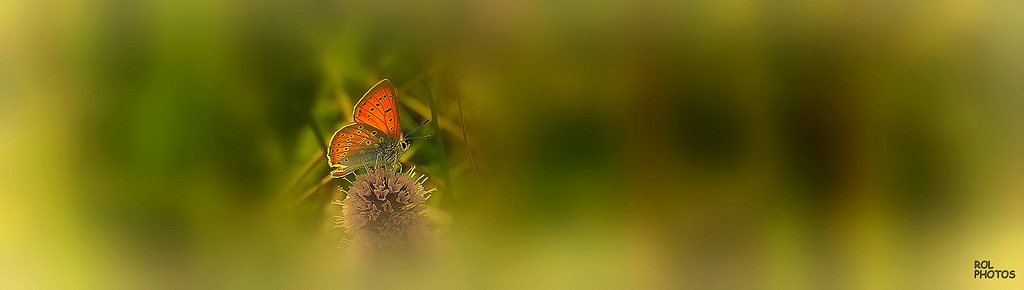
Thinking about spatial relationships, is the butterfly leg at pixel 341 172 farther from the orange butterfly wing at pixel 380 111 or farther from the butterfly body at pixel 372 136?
the orange butterfly wing at pixel 380 111

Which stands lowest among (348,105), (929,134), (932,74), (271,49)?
(348,105)

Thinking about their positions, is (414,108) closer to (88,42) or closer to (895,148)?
(88,42)

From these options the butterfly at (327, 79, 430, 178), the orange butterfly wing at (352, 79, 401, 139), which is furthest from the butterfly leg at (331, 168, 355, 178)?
the orange butterfly wing at (352, 79, 401, 139)

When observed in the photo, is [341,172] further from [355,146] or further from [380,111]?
[380,111]

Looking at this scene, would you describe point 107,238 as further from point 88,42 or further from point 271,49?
point 271,49

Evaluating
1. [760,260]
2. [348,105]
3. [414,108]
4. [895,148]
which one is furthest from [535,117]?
[895,148]

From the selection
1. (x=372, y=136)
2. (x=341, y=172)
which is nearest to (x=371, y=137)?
(x=372, y=136)

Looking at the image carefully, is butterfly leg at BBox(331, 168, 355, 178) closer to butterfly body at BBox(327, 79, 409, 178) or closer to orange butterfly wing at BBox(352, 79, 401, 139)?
butterfly body at BBox(327, 79, 409, 178)

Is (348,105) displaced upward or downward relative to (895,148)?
downward
